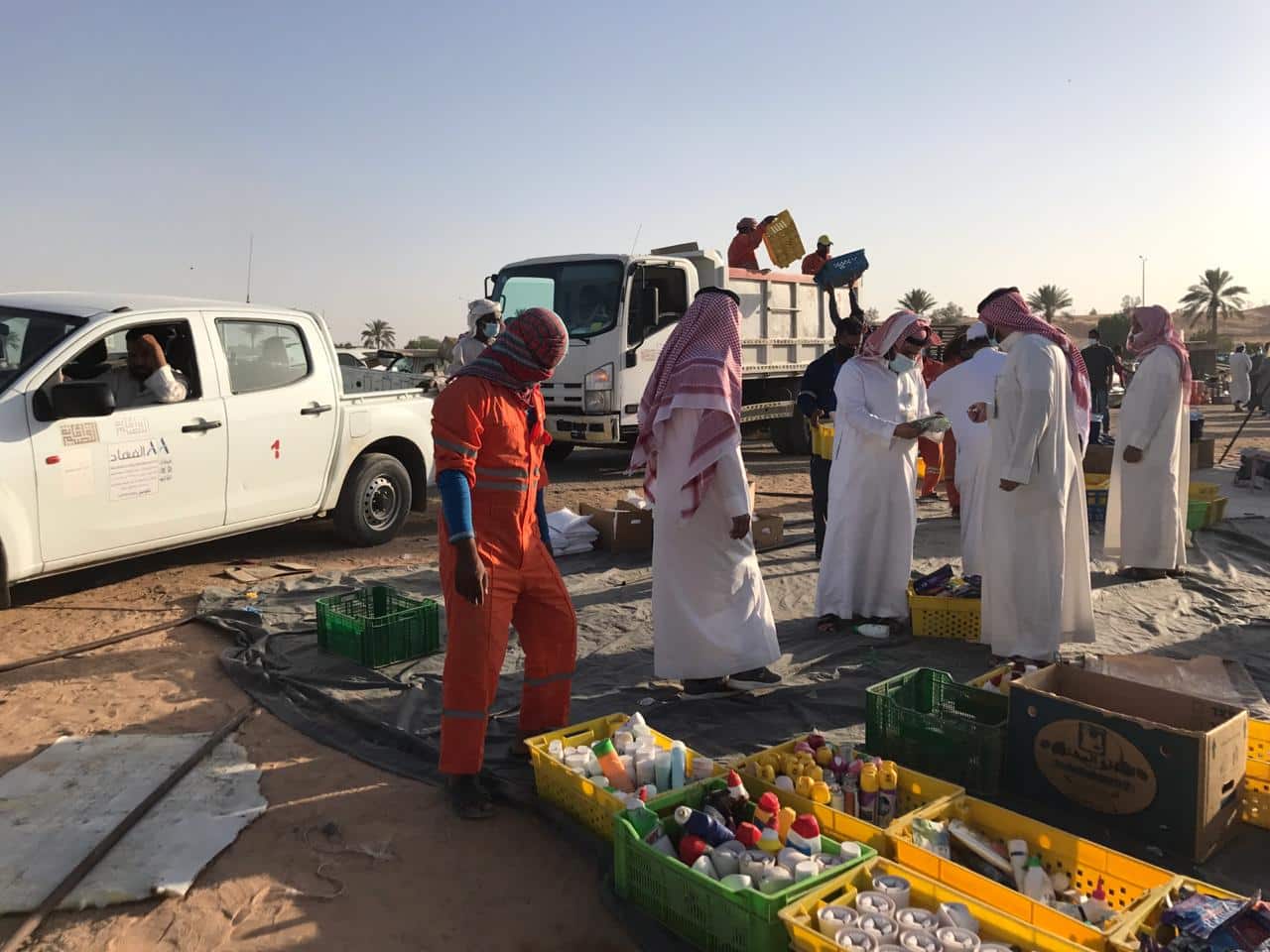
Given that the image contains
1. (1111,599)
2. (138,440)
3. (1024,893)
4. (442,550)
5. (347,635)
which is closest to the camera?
(1024,893)

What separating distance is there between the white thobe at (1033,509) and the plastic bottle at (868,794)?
210cm

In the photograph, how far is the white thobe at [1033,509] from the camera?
469 centimetres

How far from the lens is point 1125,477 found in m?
6.84

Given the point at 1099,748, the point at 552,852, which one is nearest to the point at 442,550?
the point at 552,852

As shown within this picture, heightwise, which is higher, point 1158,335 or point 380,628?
point 1158,335

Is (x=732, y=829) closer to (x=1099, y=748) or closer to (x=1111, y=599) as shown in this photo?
(x=1099, y=748)

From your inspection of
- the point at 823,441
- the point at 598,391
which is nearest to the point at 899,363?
the point at 823,441

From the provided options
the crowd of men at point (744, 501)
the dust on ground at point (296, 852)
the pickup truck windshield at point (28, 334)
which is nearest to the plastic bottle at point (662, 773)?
the dust on ground at point (296, 852)

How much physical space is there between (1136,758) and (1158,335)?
4479mm

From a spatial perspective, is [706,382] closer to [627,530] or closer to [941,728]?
[941,728]

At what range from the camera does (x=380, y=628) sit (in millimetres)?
4914

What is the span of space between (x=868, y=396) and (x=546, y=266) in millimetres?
6974

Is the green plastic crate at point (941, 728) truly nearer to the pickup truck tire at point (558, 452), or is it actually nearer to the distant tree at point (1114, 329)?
the pickup truck tire at point (558, 452)

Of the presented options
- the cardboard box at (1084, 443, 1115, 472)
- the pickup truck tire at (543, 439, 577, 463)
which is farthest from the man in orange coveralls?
the pickup truck tire at (543, 439, 577, 463)
